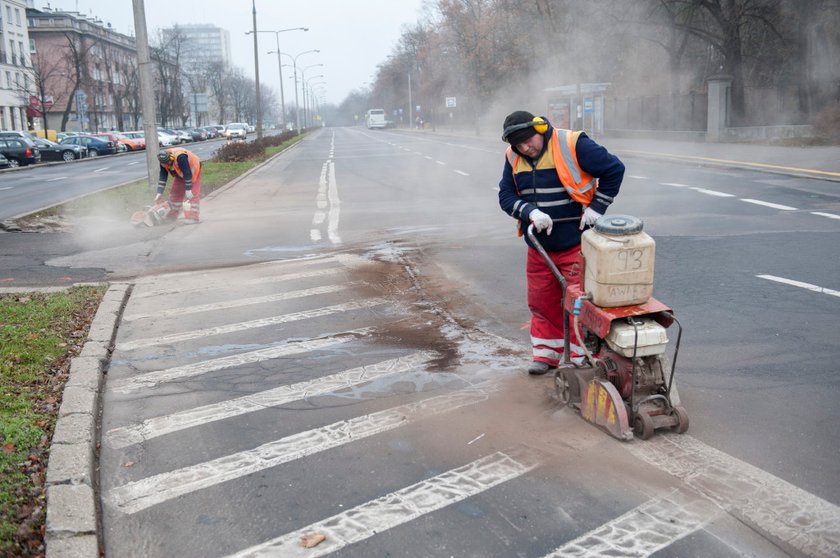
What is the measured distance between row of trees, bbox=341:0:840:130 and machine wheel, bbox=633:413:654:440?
20891mm

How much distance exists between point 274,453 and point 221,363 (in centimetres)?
169

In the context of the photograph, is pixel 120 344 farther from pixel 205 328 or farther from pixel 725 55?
pixel 725 55

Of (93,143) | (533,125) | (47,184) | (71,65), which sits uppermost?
(71,65)

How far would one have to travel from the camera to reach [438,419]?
4391mm

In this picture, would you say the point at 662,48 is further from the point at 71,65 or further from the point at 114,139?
the point at 71,65

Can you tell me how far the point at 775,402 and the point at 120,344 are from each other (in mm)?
4553

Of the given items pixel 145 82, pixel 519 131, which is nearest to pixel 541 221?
pixel 519 131

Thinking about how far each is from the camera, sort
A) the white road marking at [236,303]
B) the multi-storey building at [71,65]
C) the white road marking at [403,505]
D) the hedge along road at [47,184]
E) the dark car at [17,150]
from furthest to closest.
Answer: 1. the multi-storey building at [71,65]
2. the dark car at [17,150]
3. the hedge along road at [47,184]
4. the white road marking at [236,303]
5. the white road marking at [403,505]

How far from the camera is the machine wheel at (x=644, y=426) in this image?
3.91 m

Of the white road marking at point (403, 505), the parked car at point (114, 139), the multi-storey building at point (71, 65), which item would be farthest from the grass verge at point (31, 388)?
the multi-storey building at point (71, 65)

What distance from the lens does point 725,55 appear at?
29844 millimetres

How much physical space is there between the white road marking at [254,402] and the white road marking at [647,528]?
7.09 feet

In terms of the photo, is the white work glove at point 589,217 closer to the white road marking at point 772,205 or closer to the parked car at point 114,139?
the white road marking at point 772,205

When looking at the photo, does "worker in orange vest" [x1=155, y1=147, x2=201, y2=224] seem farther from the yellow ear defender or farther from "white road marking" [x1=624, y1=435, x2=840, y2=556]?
"white road marking" [x1=624, y1=435, x2=840, y2=556]
